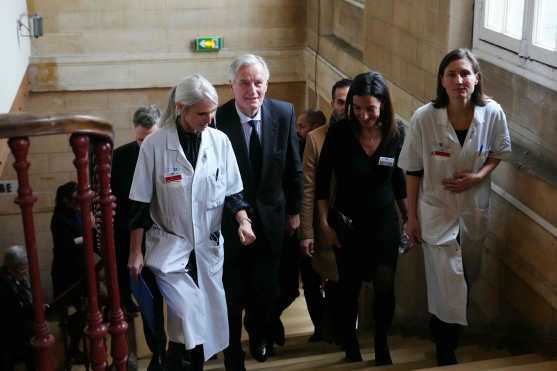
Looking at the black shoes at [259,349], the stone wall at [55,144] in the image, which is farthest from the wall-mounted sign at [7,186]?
the black shoes at [259,349]

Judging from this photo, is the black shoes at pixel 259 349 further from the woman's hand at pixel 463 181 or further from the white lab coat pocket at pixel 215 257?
the woman's hand at pixel 463 181

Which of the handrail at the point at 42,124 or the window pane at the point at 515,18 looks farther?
the window pane at the point at 515,18

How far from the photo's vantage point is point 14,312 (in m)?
4.87

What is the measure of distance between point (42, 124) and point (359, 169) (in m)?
2.20

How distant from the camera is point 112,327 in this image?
8.62 ft

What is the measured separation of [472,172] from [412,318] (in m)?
1.58

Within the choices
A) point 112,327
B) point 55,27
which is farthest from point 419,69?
point 55,27

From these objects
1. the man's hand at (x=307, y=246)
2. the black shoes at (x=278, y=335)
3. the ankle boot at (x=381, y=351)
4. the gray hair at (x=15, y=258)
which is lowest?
the black shoes at (x=278, y=335)

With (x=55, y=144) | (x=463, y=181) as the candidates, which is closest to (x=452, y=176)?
(x=463, y=181)

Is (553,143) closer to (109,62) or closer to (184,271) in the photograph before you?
(184,271)

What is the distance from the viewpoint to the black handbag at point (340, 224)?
14.2 ft

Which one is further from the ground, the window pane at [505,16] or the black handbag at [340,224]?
the window pane at [505,16]

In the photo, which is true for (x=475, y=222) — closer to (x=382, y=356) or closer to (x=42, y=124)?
(x=382, y=356)

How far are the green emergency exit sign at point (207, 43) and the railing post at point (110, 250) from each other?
744 cm
